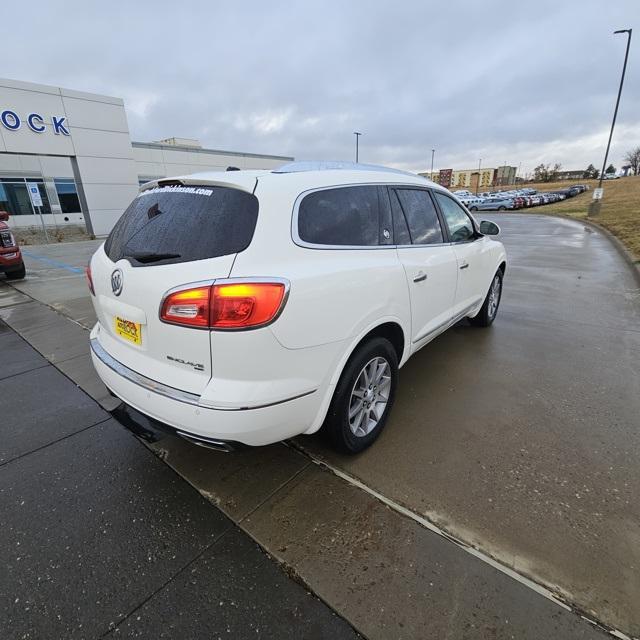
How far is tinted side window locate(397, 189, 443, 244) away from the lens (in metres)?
2.99

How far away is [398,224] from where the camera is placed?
9.29 ft

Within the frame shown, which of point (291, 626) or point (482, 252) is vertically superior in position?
point (482, 252)

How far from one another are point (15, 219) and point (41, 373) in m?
22.3

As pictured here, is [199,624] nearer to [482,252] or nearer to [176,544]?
[176,544]

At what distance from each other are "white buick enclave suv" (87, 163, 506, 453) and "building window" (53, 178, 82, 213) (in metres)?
23.6

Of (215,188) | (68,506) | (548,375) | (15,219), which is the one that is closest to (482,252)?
(548,375)

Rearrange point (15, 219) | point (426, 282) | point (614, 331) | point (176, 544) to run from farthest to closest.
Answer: point (15, 219) → point (614, 331) → point (426, 282) → point (176, 544)

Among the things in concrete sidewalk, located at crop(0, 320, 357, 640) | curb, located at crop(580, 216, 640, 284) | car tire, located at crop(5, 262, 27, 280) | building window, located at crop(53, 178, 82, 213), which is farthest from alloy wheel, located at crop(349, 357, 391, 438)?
building window, located at crop(53, 178, 82, 213)

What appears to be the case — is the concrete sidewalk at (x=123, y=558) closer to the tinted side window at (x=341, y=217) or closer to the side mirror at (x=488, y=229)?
the tinted side window at (x=341, y=217)

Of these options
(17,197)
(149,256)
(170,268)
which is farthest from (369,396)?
(17,197)

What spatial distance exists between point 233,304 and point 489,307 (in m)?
4.00

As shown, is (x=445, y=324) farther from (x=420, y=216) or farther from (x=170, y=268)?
(x=170, y=268)

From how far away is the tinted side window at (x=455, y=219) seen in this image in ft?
11.9

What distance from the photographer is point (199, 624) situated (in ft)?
5.38
